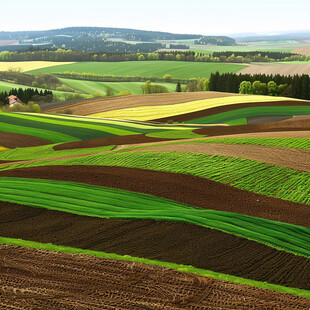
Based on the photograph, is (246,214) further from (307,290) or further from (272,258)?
(307,290)

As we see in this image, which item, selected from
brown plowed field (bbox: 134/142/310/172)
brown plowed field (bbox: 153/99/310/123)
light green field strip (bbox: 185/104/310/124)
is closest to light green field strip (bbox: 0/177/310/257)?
brown plowed field (bbox: 134/142/310/172)

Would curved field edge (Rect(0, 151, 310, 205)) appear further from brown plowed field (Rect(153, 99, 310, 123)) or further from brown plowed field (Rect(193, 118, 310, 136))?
brown plowed field (Rect(153, 99, 310, 123))

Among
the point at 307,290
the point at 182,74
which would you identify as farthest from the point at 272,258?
the point at 182,74

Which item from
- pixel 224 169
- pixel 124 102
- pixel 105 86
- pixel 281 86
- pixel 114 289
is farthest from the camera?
pixel 105 86

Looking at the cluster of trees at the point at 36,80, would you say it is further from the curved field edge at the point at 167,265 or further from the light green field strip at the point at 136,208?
the curved field edge at the point at 167,265

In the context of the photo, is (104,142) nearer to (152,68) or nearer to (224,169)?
(224,169)

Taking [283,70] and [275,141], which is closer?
[275,141]

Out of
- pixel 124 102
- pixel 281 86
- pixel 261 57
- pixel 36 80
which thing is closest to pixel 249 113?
pixel 124 102
